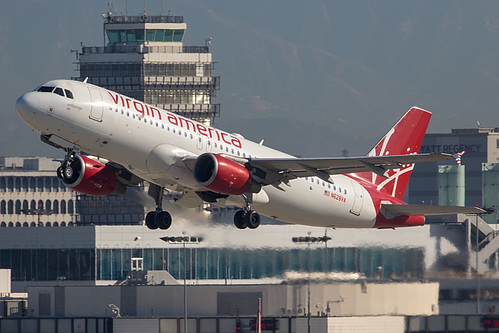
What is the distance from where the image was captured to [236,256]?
2968 inches

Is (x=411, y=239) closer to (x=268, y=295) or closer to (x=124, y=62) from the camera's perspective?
(x=268, y=295)

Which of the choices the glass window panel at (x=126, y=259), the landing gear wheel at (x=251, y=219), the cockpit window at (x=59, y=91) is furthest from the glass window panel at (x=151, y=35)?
the cockpit window at (x=59, y=91)

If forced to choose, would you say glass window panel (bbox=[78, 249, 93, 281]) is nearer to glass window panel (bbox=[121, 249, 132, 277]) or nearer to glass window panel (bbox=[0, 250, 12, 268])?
glass window panel (bbox=[121, 249, 132, 277])

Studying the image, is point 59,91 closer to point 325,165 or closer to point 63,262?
point 325,165

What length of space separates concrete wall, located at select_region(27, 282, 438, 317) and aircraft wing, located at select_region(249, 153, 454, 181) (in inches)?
523

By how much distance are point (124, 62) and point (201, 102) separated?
481 inches

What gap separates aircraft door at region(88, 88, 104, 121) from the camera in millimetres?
52969

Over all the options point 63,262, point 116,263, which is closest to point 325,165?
point 116,263

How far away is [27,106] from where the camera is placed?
171 feet

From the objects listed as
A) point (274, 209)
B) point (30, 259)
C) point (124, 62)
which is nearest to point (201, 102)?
point (124, 62)

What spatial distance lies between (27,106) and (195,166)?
27.4 ft

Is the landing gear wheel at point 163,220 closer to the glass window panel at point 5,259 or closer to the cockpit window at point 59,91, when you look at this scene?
the cockpit window at point 59,91

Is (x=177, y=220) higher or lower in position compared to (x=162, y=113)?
lower

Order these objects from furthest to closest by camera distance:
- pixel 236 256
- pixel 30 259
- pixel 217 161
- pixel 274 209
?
pixel 30 259, pixel 236 256, pixel 274 209, pixel 217 161
